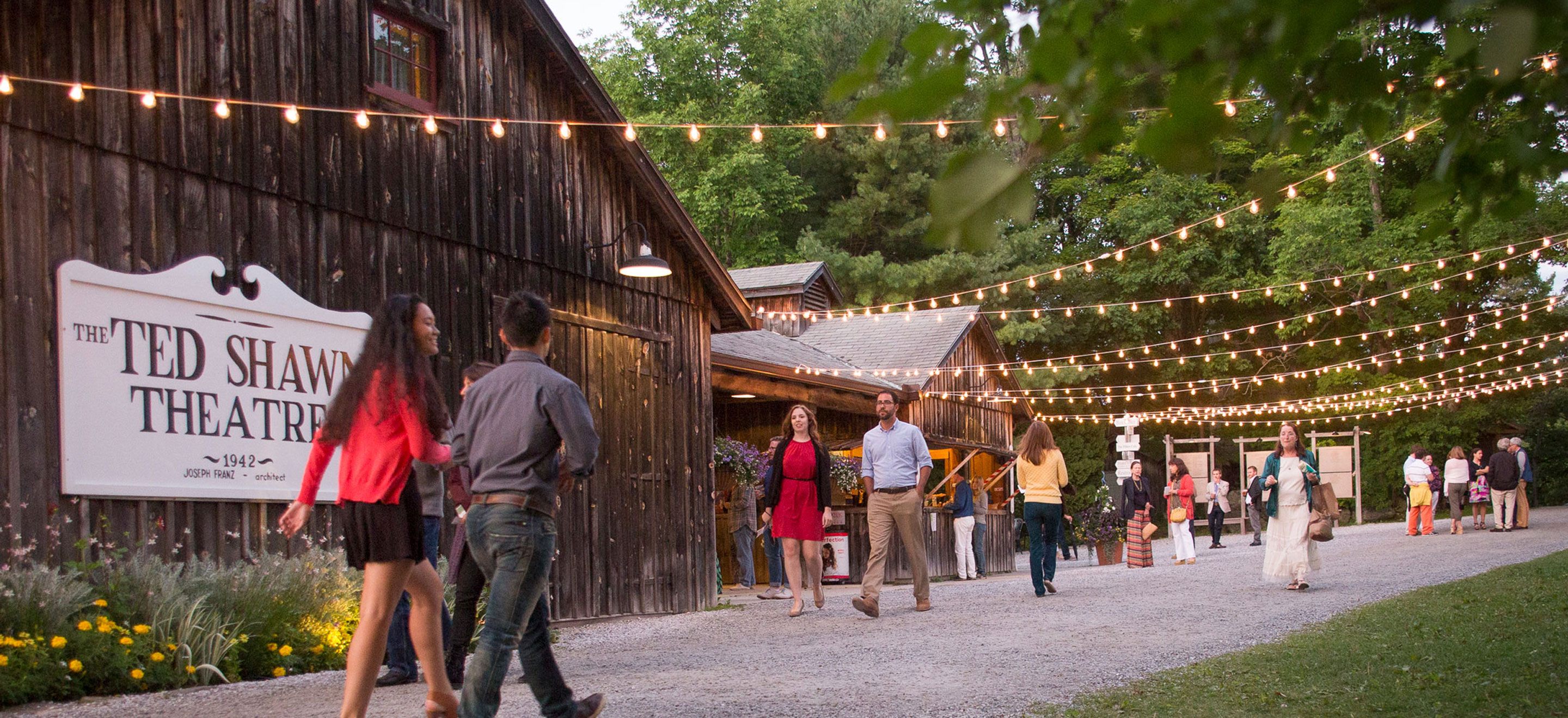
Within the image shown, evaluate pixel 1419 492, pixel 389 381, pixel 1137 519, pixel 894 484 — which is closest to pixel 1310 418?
pixel 1419 492

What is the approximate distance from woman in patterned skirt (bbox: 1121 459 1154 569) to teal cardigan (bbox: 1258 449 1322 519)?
22.2 ft

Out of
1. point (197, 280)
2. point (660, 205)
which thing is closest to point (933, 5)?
point (197, 280)

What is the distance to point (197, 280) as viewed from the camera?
838cm

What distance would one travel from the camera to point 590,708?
5.47 m

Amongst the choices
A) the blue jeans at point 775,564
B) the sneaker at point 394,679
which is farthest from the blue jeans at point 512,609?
the blue jeans at point 775,564

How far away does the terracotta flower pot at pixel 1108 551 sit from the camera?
2436cm

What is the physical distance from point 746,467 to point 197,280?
37.1 ft

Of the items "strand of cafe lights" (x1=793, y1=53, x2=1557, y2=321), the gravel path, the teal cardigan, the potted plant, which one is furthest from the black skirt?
the potted plant

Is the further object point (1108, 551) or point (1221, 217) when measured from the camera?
point (1108, 551)

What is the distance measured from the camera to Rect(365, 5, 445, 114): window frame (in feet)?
33.1

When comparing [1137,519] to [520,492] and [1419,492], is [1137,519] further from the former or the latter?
[520,492]

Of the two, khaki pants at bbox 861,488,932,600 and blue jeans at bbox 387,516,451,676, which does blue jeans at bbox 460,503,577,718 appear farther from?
khaki pants at bbox 861,488,932,600

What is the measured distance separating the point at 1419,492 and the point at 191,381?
74.5ft

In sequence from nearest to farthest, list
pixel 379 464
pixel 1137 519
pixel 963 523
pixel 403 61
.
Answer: pixel 379 464 < pixel 403 61 < pixel 1137 519 < pixel 963 523
